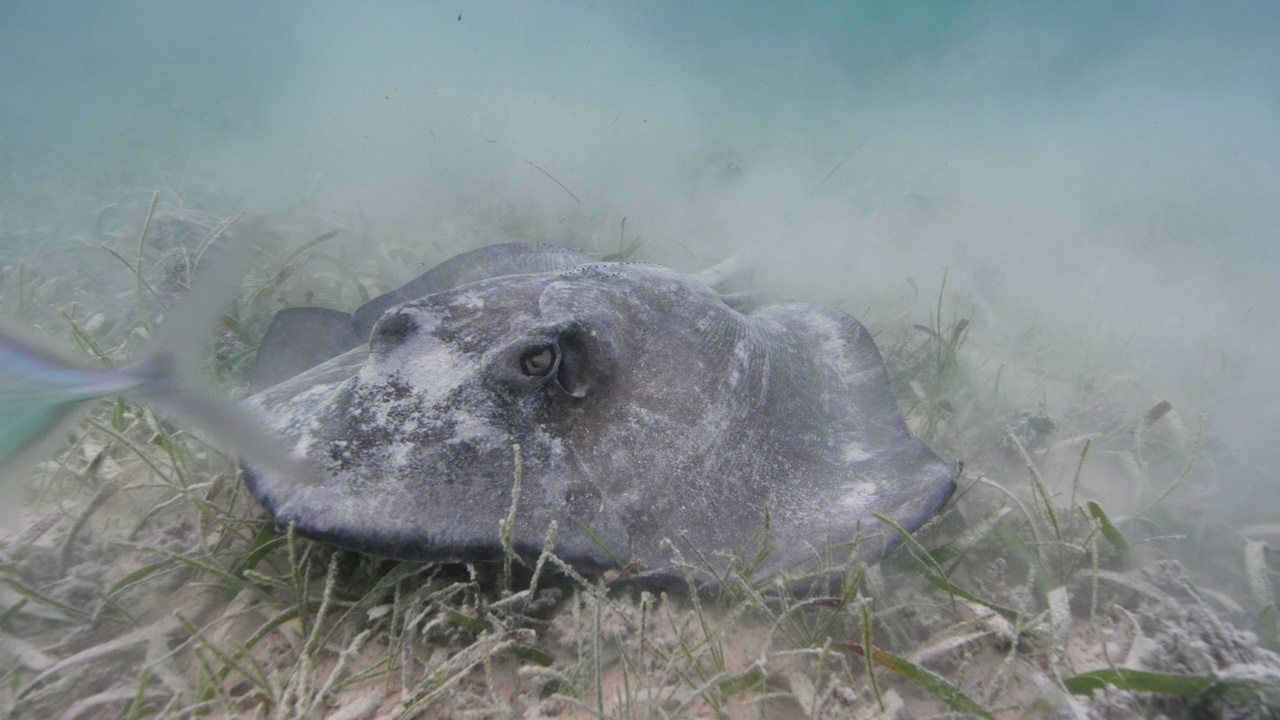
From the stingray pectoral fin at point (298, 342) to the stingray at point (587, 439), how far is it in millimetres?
24

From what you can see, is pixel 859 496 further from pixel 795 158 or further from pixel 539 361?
pixel 795 158

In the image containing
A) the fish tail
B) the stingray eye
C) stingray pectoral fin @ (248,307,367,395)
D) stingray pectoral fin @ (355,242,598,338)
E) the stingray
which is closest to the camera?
the fish tail

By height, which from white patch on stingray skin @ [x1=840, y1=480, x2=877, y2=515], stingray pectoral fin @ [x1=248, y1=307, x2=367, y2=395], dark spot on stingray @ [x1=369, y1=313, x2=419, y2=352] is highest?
dark spot on stingray @ [x1=369, y1=313, x2=419, y2=352]

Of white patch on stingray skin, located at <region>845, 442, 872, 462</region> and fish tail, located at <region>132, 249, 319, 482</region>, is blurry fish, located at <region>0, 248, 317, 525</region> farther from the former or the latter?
white patch on stingray skin, located at <region>845, 442, 872, 462</region>

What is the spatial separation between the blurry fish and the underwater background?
0.88m

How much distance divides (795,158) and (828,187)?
3267 millimetres

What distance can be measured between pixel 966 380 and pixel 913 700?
4048 mm

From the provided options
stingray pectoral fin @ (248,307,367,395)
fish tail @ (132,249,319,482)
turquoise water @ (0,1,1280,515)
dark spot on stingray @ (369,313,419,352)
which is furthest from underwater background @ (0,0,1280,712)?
stingray pectoral fin @ (248,307,367,395)

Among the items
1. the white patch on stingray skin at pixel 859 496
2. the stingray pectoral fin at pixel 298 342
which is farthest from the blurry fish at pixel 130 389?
the white patch on stingray skin at pixel 859 496

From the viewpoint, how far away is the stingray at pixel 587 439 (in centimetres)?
171

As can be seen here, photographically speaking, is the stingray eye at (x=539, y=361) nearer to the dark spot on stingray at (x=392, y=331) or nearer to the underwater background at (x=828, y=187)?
the dark spot on stingray at (x=392, y=331)

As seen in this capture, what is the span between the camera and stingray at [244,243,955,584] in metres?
1.71

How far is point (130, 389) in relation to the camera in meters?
1.08

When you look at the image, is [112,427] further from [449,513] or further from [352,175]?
[352,175]
